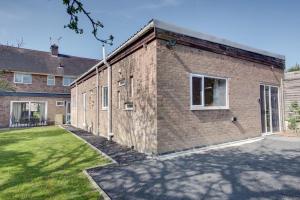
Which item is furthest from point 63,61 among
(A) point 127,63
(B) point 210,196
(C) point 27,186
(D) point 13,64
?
(B) point 210,196

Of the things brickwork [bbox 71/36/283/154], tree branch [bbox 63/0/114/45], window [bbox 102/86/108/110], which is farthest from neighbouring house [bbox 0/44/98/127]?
tree branch [bbox 63/0/114/45]

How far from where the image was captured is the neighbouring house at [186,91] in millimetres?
7262

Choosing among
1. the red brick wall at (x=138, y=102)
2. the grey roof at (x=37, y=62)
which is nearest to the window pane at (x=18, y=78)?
the grey roof at (x=37, y=62)

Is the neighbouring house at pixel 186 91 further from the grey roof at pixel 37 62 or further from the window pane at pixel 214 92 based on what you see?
the grey roof at pixel 37 62

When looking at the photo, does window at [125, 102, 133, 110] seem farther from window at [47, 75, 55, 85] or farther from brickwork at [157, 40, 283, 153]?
window at [47, 75, 55, 85]

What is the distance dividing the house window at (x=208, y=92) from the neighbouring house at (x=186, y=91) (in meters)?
0.04

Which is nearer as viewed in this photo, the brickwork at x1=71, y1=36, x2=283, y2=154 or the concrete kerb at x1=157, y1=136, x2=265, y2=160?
the concrete kerb at x1=157, y1=136, x2=265, y2=160

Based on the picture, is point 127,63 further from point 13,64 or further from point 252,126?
point 13,64

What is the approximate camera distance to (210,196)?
4.03 m

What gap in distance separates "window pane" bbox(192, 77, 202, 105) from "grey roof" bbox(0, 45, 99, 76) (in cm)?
2211

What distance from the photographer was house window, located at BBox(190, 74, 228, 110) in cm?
810

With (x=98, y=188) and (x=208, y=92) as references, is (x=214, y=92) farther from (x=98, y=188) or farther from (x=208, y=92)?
(x=98, y=188)

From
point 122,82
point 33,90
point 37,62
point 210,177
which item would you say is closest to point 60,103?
point 33,90

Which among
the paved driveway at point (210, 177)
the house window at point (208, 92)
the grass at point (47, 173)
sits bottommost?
the grass at point (47, 173)
